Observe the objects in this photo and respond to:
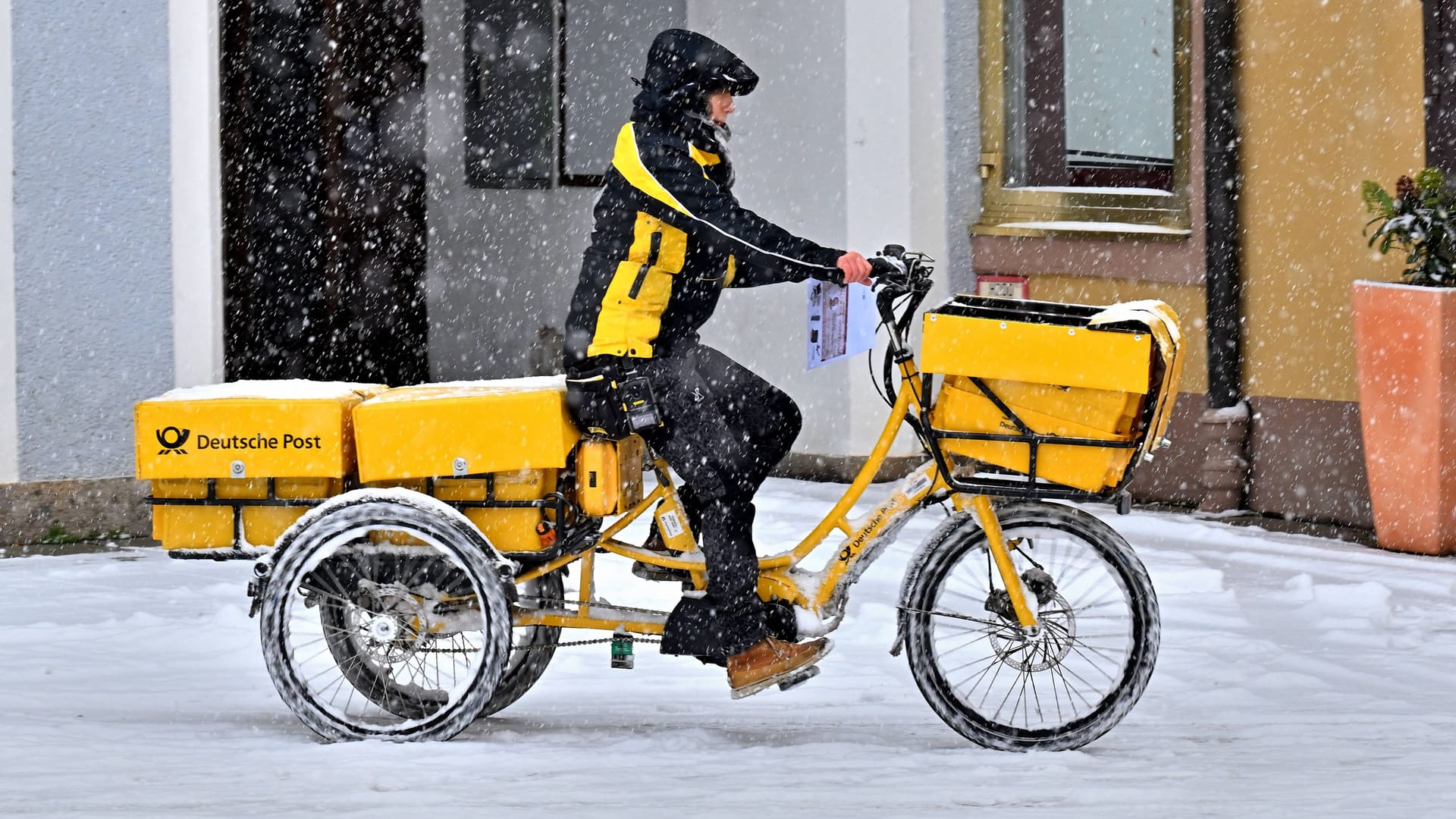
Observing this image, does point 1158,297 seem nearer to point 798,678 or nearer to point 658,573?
point 658,573

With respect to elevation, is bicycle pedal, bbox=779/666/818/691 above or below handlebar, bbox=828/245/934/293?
below

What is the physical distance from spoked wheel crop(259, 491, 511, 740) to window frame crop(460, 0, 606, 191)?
7.12 metres

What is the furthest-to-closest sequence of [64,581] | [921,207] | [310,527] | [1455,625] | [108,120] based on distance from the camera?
[921,207], [108,120], [64,581], [1455,625], [310,527]

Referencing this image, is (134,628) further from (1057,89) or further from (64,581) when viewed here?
(1057,89)

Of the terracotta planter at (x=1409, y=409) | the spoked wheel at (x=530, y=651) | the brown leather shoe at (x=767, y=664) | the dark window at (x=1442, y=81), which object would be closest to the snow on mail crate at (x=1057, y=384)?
the brown leather shoe at (x=767, y=664)

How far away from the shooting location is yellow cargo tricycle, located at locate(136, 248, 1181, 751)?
4.84 metres

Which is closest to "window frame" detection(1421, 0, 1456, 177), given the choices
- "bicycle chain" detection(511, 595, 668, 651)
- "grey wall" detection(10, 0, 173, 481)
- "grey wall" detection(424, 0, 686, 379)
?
"bicycle chain" detection(511, 595, 668, 651)

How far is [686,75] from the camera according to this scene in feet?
16.0

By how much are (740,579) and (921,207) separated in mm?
4881

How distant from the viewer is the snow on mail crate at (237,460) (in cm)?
502

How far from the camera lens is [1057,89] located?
9.66 meters

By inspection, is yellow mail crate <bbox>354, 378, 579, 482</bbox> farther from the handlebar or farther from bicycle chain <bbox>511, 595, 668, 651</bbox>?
the handlebar

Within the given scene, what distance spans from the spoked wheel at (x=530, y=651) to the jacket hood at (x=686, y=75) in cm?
143

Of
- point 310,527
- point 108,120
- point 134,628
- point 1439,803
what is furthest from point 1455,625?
point 108,120
